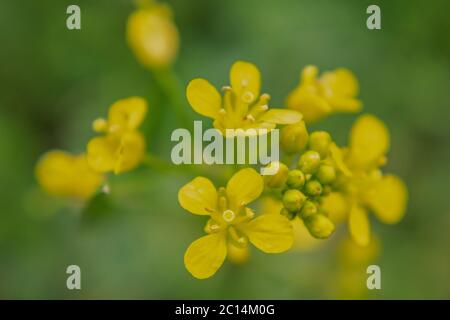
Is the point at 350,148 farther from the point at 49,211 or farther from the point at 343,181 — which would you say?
the point at 49,211

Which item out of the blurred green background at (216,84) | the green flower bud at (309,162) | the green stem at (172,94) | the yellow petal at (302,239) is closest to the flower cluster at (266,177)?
the green flower bud at (309,162)

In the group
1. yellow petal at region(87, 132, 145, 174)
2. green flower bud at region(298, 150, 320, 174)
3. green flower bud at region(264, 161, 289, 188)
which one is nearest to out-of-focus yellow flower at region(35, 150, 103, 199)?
yellow petal at region(87, 132, 145, 174)

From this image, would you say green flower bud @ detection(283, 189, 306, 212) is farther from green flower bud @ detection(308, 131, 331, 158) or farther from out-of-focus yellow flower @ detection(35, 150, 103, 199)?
out-of-focus yellow flower @ detection(35, 150, 103, 199)

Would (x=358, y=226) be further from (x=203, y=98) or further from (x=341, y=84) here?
(x=203, y=98)

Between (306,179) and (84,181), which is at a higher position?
(84,181)

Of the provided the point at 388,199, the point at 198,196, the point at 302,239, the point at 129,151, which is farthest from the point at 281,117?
the point at 302,239

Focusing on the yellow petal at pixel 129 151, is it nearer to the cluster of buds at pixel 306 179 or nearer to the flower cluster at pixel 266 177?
the flower cluster at pixel 266 177
